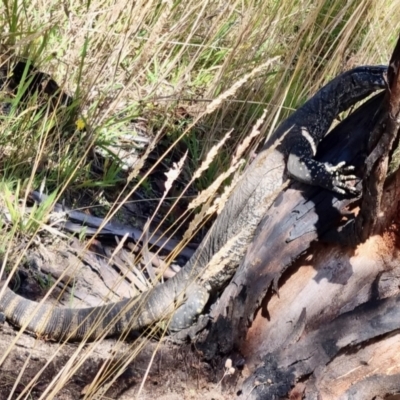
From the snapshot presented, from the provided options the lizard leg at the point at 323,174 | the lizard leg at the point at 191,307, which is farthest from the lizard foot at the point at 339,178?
the lizard leg at the point at 191,307

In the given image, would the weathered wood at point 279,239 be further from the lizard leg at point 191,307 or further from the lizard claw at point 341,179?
the lizard leg at point 191,307

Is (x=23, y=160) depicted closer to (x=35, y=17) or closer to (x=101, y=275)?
(x=101, y=275)

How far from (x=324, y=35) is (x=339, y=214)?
6.88ft

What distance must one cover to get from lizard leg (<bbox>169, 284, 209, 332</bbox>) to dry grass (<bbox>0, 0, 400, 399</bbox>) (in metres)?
0.72

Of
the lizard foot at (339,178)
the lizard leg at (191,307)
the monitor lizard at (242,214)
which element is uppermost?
the lizard foot at (339,178)

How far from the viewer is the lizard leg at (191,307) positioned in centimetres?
355

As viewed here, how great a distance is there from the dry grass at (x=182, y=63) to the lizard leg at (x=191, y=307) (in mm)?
719

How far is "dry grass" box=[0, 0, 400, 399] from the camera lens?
3.79m

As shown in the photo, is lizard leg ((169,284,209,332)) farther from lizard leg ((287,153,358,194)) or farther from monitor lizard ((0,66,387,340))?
lizard leg ((287,153,358,194))

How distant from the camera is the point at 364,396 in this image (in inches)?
99.7

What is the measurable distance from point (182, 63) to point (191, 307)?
192 centimetres

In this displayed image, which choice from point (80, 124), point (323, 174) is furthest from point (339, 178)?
point (80, 124)

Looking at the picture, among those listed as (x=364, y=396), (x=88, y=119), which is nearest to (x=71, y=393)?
(x=364, y=396)

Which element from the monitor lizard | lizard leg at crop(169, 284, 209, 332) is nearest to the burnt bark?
the monitor lizard
